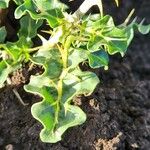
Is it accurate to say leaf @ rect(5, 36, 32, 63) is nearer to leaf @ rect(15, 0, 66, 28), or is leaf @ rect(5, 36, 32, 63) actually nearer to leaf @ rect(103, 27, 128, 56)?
leaf @ rect(15, 0, 66, 28)

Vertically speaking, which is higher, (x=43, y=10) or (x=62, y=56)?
(x=43, y=10)

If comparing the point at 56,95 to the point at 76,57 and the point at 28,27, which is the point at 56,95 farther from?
the point at 28,27

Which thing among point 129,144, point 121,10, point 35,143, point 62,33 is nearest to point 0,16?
point 62,33

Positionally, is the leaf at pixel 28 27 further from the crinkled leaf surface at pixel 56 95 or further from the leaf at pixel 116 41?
the leaf at pixel 116 41

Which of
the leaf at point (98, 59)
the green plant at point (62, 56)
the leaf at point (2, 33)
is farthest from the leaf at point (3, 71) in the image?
the leaf at point (98, 59)

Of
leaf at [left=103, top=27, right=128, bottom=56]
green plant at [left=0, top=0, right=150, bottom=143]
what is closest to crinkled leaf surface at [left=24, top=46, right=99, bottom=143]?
green plant at [left=0, top=0, right=150, bottom=143]

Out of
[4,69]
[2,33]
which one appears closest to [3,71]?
[4,69]

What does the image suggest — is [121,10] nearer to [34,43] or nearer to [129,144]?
[34,43]

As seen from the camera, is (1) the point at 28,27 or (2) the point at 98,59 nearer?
(2) the point at 98,59
